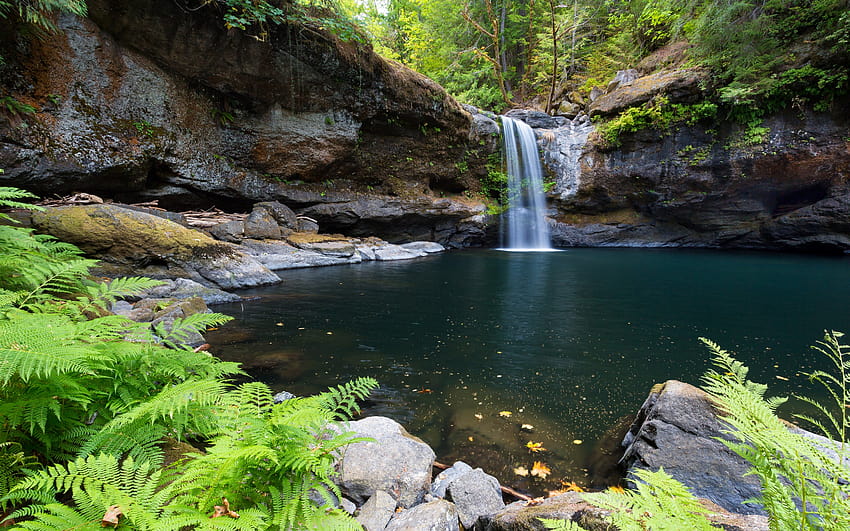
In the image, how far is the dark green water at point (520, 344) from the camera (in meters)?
3.09

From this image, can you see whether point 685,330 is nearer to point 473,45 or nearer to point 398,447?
point 398,447

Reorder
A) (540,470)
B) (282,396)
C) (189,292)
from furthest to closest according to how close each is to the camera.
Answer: (189,292) < (282,396) < (540,470)

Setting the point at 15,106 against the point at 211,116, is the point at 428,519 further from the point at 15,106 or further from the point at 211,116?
the point at 211,116

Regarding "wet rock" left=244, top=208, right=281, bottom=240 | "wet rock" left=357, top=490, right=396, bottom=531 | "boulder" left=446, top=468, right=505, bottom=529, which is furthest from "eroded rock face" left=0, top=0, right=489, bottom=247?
"boulder" left=446, top=468, right=505, bottom=529

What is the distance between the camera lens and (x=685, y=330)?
5559 mm

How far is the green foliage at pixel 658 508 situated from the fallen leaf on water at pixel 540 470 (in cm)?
157

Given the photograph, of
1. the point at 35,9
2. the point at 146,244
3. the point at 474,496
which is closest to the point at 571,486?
the point at 474,496

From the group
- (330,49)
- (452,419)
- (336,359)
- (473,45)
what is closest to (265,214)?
(330,49)

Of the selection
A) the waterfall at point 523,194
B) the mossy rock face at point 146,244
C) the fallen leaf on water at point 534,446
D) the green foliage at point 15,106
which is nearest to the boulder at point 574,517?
the fallen leaf on water at point 534,446

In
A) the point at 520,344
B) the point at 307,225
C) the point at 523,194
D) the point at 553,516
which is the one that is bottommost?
the point at 520,344

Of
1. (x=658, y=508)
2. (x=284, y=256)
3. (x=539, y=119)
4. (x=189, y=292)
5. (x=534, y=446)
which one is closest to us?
(x=658, y=508)

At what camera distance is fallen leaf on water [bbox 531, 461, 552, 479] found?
8.23ft

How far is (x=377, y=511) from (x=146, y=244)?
8.47 meters

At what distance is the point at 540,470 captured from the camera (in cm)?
255
